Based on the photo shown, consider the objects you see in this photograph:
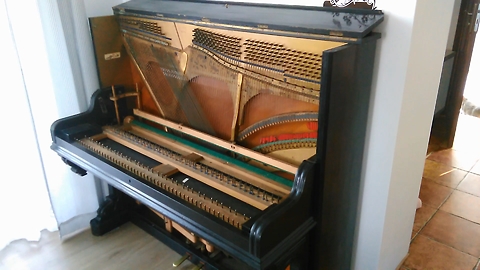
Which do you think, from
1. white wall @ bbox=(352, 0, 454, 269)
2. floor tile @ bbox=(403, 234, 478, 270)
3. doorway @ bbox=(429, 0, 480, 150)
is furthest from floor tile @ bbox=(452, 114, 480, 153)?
white wall @ bbox=(352, 0, 454, 269)

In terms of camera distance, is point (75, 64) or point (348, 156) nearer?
point (348, 156)

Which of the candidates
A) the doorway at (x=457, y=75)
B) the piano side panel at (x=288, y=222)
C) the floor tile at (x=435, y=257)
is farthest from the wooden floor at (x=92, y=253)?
the doorway at (x=457, y=75)

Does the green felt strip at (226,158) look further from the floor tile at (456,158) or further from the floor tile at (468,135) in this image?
the floor tile at (468,135)

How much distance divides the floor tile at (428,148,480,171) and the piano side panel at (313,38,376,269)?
6.85 feet

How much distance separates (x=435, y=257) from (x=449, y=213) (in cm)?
54

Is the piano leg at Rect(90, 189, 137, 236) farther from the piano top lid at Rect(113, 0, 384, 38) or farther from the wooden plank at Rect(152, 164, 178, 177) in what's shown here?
the piano top lid at Rect(113, 0, 384, 38)

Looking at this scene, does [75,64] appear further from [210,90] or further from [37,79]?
[210,90]

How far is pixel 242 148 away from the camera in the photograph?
1.62m

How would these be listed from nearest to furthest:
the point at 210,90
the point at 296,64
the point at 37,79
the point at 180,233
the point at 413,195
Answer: the point at 296,64, the point at 210,90, the point at 413,195, the point at 37,79, the point at 180,233

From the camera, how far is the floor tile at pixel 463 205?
263 centimetres

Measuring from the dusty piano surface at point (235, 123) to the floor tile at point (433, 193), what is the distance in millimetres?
1418

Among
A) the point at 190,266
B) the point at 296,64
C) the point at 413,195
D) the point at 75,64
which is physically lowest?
the point at 190,266

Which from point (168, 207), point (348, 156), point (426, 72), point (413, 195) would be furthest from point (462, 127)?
point (168, 207)

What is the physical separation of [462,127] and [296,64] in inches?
137
